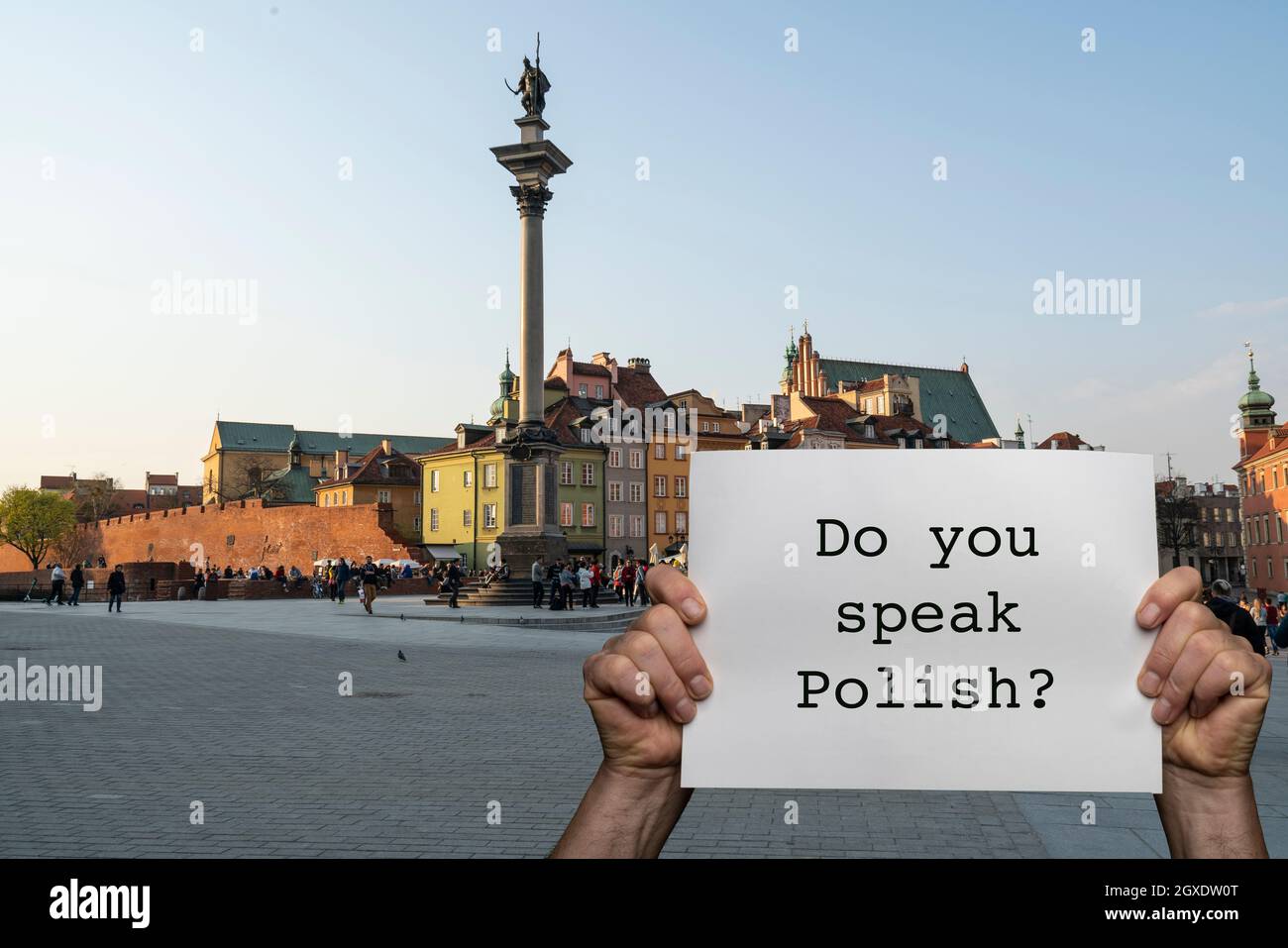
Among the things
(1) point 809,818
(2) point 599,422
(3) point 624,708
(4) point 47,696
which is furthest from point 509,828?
(2) point 599,422

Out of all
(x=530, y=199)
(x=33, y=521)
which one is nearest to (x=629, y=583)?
(x=530, y=199)

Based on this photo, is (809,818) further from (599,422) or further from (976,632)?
(599,422)

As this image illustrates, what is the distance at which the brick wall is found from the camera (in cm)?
7675

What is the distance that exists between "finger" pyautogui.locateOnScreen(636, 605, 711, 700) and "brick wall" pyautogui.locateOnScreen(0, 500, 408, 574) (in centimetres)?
7160

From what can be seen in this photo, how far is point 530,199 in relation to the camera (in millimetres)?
41062

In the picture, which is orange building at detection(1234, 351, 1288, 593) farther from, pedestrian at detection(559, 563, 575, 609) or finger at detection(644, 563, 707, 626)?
finger at detection(644, 563, 707, 626)

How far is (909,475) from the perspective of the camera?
6.80ft

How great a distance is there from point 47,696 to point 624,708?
606 inches

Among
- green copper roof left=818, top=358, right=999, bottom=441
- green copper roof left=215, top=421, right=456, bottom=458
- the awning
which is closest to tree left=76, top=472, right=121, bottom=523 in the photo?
green copper roof left=215, top=421, right=456, bottom=458

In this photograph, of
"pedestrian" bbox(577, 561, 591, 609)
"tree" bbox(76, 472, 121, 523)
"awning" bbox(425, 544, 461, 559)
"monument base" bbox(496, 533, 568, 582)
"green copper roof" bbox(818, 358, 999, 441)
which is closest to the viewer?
"pedestrian" bbox(577, 561, 591, 609)

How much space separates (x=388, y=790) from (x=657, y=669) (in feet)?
22.5

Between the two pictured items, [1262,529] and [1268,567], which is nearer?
[1268,567]

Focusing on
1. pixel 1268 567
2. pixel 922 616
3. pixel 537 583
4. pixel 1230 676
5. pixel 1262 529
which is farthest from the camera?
pixel 1262 529

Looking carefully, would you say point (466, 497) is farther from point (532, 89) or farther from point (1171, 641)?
point (1171, 641)
